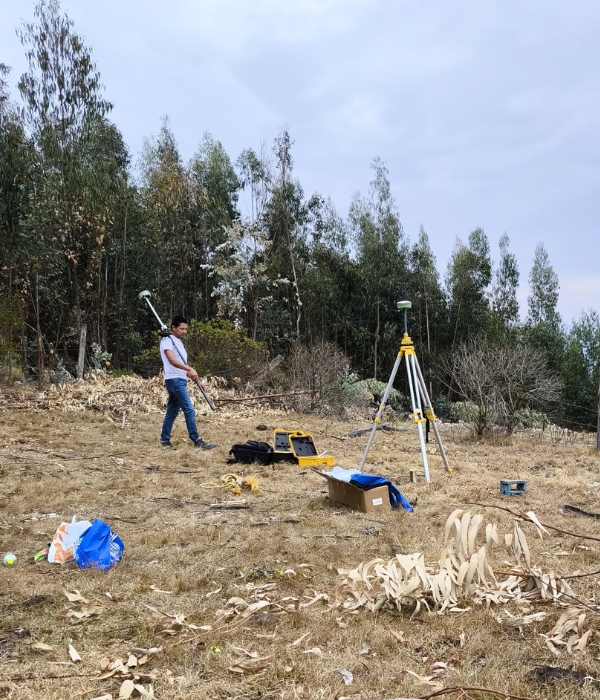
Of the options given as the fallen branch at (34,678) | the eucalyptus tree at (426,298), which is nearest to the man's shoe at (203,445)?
the fallen branch at (34,678)

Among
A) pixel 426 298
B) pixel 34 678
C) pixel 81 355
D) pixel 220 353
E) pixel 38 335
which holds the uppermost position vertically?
pixel 426 298

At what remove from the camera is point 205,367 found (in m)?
13.2

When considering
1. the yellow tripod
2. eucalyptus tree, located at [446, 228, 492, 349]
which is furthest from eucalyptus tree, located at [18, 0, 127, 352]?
eucalyptus tree, located at [446, 228, 492, 349]

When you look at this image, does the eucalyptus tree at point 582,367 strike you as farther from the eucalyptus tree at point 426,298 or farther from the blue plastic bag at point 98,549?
the blue plastic bag at point 98,549

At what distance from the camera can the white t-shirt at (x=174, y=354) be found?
713cm

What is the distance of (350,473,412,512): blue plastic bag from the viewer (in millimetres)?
4582

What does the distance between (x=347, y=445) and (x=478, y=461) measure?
6.91ft

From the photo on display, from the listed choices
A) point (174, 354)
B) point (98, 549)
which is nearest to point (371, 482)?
point (98, 549)

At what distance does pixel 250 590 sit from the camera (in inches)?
115

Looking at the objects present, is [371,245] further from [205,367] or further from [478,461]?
[478,461]

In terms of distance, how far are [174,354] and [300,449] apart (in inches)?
77.6

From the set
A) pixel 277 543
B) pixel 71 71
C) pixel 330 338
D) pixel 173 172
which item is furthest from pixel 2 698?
pixel 330 338

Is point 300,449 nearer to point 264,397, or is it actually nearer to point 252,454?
point 252,454

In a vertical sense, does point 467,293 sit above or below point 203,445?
above
